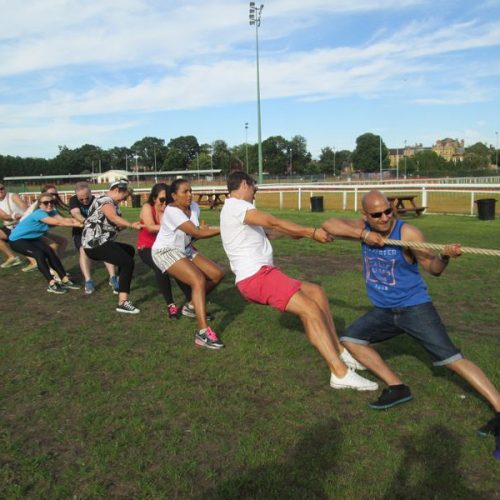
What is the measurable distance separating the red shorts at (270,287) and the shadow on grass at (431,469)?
5.20 ft

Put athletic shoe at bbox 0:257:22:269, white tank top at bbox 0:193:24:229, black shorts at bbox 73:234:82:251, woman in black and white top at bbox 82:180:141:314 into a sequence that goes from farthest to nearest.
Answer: athletic shoe at bbox 0:257:22:269 → white tank top at bbox 0:193:24:229 → black shorts at bbox 73:234:82:251 → woman in black and white top at bbox 82:180:141:314

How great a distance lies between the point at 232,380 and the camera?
188 inches

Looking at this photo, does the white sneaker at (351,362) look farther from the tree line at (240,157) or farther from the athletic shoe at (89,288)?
the tree line at (240,157)

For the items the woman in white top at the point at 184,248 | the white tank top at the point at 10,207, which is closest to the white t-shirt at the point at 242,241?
the woman in white top at the point at 184,248

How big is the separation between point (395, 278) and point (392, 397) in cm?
93

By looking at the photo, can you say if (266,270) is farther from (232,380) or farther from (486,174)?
(486,174)

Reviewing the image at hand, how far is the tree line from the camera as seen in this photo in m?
121

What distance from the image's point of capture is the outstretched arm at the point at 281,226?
4.77 metres

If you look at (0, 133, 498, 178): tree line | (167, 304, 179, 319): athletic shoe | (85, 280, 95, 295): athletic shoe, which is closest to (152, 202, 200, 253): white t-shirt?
(167, 304, 179, 319): athletic shoe

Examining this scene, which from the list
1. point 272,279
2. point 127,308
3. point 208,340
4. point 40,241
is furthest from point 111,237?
point 272,279

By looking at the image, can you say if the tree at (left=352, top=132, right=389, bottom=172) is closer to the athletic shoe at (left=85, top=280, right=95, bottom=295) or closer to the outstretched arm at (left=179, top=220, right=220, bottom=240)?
the athletic shoe at (left=85, top=280, right=95, bottom=295)

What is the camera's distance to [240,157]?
119062 millimetres

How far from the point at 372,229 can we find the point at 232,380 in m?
1.84

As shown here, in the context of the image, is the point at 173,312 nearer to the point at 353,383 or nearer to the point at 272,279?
the point at 272,279
